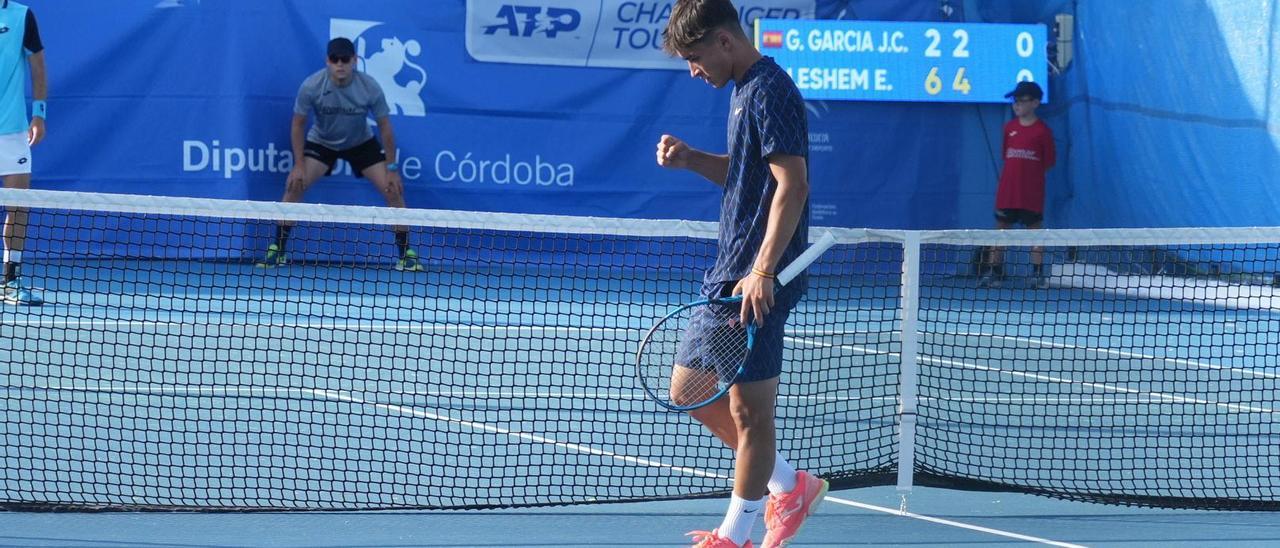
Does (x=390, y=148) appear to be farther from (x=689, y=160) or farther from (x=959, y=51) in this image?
(x=689, y=160)

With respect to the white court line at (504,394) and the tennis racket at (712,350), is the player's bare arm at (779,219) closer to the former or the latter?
the tennis racket at (712,350)

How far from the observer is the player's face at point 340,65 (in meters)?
9.69

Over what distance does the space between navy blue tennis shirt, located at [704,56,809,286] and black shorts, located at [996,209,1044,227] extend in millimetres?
7707

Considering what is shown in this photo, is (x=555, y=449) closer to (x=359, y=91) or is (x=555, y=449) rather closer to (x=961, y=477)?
(x=961, y=477)

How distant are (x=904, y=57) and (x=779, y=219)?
8405mm

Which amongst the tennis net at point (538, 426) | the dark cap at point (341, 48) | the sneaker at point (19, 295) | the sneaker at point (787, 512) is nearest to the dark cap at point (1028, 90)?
the tennis net at point (538, 426)

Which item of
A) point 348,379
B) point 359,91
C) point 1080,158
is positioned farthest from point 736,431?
point 1080,158

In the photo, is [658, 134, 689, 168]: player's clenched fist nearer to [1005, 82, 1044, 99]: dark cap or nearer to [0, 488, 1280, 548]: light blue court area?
[0, 488, 1280, 548]: light blue court area

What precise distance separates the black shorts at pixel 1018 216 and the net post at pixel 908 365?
676 centimetres

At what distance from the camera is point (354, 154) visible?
1025 centimetres

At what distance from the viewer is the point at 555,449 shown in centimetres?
454

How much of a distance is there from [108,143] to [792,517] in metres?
8.14

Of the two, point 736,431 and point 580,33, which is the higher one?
point 580,33

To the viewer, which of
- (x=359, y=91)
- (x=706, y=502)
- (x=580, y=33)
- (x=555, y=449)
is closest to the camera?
(x=706, y=502)
